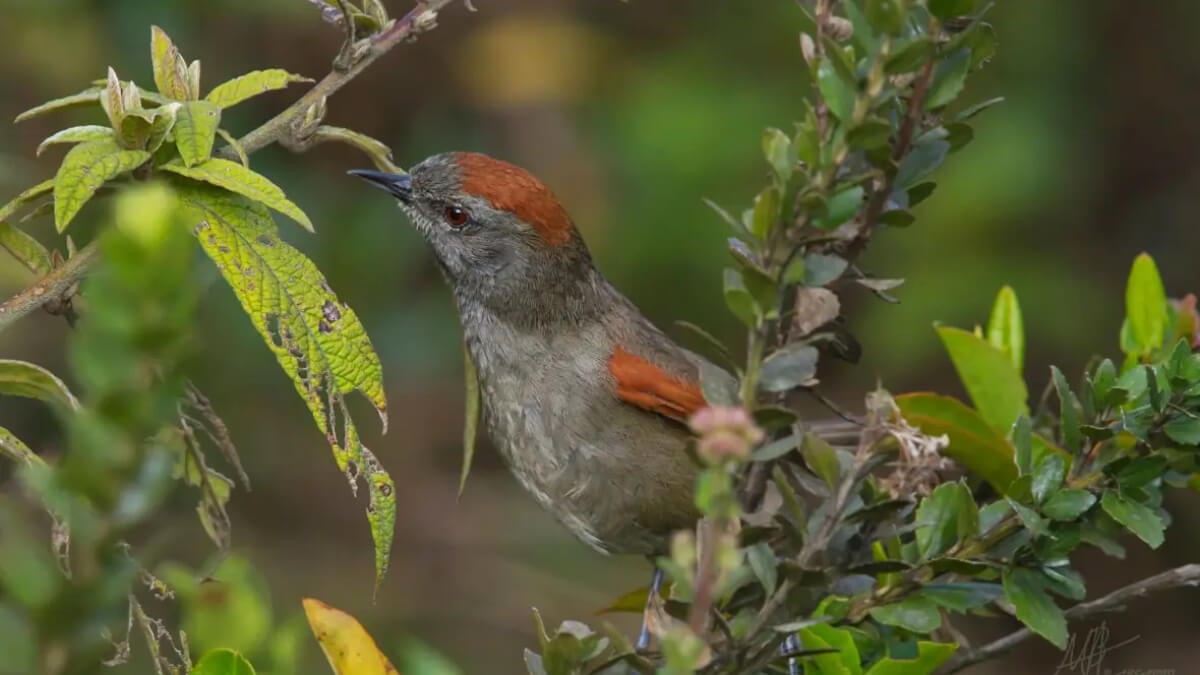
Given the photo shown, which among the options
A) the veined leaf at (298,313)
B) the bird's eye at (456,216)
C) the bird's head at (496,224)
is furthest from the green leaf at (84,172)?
the bird's eye at (456,216)

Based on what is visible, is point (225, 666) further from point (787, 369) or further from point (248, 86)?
point (248, 86)

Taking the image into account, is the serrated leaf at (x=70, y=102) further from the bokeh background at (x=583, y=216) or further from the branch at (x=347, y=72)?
the bokeh background at (x=583, y=216)

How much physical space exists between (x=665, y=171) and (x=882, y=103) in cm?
511

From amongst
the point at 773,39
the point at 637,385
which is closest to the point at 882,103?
the point at 637,385

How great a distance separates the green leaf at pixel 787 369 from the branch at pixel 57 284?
1.08 metres

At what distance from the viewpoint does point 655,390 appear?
3891 mm

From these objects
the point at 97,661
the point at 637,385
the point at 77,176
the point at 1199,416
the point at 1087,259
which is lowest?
the point at 1087,259

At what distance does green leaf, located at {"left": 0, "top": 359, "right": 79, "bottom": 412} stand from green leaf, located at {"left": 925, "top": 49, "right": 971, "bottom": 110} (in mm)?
1279

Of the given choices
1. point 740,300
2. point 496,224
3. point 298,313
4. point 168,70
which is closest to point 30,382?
point 298,313

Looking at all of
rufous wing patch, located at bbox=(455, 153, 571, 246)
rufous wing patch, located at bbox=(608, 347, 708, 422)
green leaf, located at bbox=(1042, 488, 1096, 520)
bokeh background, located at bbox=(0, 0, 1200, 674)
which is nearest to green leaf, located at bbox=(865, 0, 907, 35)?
green leaf, located at bbox=(1042, 488, 1096, 520)

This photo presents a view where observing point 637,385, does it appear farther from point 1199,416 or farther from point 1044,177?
point 1044,177

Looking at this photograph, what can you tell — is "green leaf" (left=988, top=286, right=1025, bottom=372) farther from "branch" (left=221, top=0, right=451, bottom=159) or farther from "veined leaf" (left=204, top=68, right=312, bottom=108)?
"veined leaf" (left=204, top=68, right=312, bottom=108)

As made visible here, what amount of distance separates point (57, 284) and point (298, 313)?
0.36m

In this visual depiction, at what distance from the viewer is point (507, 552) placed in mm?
6801
